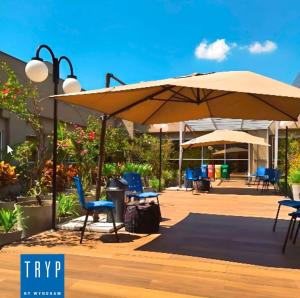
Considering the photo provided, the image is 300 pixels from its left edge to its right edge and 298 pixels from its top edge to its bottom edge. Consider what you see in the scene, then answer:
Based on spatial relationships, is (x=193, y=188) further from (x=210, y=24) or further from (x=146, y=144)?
(x=210, y=24)

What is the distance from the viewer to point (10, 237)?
5617mm

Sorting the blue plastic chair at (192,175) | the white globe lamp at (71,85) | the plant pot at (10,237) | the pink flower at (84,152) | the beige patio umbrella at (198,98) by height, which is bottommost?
the plant pot at (10,237)

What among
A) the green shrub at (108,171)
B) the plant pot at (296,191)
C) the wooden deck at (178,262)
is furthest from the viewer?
the green shrub at (108,171)

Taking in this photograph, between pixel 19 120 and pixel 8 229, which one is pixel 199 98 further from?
pixel 19 120

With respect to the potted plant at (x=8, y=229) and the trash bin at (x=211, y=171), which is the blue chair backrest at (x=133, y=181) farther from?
the trash bin at (x=211, y=171)

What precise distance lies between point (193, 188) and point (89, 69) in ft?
23.4

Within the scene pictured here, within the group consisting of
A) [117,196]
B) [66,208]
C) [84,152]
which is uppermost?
[84,152]

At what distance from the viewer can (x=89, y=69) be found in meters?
10.6

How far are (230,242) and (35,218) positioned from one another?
3133 millimetres

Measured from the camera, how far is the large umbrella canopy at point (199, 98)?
16.0 feet

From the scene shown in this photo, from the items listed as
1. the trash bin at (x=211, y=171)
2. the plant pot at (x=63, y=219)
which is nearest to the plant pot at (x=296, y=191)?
the plant pot at (x=63, y=219)

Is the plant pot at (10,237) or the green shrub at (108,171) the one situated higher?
the green shrub at (108,171)

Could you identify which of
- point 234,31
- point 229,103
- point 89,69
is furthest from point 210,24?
point 229,103

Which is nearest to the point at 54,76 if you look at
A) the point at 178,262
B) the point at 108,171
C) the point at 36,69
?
the point at 36,69
